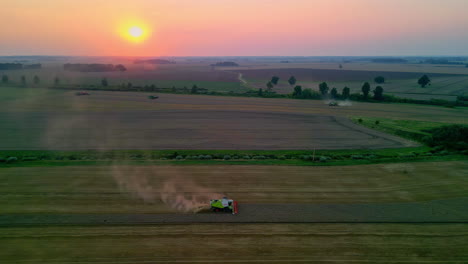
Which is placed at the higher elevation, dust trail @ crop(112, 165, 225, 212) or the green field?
dust trail @ crop(112, 165, 225, 212)

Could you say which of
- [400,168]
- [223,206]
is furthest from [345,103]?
[223,206]

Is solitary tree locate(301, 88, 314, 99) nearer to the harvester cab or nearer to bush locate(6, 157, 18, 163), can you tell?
the harvester cab

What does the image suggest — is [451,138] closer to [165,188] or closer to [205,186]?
[205,186]

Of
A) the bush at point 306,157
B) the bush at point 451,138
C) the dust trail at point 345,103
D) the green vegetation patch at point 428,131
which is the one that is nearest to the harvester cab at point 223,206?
the bush at point 306,157

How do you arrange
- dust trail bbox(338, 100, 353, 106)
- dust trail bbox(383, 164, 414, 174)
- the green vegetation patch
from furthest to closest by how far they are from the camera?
dust trail bbox(338, 100, 353, 106) → the green vegetation patch → dust trail bbox(383, 164, 414, 174)

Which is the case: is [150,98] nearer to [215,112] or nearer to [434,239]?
[215,112]

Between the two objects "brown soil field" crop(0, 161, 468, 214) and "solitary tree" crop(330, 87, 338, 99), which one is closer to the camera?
"brown soil field" crop(0, 161, 468, 214)

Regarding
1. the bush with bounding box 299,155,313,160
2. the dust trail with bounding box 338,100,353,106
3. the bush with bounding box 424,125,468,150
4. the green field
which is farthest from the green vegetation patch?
the green field

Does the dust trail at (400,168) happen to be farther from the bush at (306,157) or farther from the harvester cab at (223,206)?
the harvester cab at (223,206)
